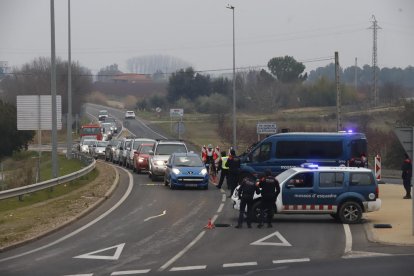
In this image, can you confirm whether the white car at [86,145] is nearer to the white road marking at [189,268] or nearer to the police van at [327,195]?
the police van at [327,195]

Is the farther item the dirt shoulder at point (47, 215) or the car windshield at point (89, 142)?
the car windshield at point (89, 142)

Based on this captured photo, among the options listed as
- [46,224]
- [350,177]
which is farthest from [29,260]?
[350,177]

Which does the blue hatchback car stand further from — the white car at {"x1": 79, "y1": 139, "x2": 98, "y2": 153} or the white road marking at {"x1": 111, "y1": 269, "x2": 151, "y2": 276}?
the white car at {"x1": 79, "y1": 139, "x2": 98, "y2": 153}

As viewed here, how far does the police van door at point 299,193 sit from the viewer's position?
21031 mm

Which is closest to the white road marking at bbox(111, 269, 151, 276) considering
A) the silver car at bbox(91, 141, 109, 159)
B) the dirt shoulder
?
the dirt shoulder

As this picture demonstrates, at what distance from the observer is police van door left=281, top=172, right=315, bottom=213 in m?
21.0

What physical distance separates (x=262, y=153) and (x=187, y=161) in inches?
151

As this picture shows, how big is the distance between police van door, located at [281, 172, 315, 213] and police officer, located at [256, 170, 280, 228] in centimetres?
104

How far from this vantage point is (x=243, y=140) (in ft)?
206

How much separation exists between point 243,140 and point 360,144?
33641 millimetres

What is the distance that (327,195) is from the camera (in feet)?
69.2

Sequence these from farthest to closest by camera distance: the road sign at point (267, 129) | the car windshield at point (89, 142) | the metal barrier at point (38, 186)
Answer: the car windshield at point (89, 142) → the road sign at point (267, 129) → the metal barrier at point (38, 186)

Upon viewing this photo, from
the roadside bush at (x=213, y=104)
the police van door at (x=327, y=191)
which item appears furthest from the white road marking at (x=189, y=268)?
the roadside bush at (x=213, y=104)

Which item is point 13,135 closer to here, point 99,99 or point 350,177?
point 350,177
